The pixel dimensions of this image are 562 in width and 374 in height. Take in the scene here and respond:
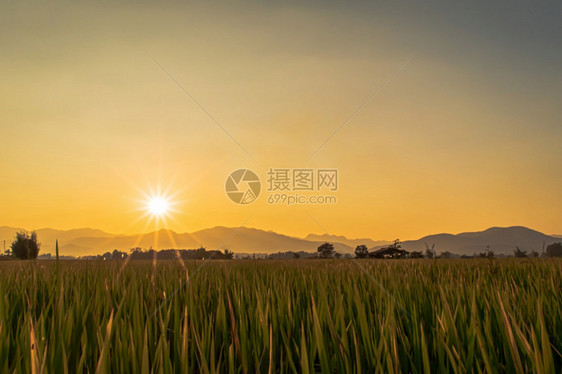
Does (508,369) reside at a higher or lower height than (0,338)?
lower

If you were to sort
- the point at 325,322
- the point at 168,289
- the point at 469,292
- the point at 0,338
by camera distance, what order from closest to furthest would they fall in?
the point at 0,338 < the point at 325,322 < the point at 469,292 < the point at 168,289

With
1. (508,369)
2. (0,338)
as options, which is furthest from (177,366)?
(508,369)

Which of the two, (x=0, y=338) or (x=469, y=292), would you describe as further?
(x=469, y=292)

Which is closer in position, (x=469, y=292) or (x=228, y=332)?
(x=228, y=332)

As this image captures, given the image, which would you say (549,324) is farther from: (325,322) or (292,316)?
(292,316)

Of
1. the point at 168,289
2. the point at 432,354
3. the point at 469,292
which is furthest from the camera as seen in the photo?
the point at 168,289

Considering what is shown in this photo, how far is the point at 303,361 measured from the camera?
111 cm

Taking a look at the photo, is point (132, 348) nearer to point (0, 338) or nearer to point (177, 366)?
point (177, 366)

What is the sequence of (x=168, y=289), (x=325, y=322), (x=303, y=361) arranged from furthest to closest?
(x=168, y=289) < (x=325, y=322) < (x=303, y=361)

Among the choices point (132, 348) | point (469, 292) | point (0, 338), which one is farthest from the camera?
point (469, 292)

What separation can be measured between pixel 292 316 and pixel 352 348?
16.5 inches

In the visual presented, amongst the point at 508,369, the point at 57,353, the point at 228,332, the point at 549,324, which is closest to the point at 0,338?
the point at 57,353

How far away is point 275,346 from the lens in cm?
168

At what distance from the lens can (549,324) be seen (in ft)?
6.54
